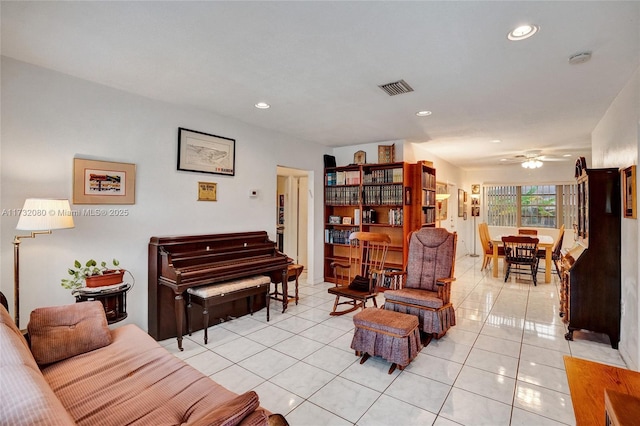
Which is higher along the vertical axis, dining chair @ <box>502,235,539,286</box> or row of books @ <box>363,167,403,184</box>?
row of books @ <box>363,167,403,184</box>

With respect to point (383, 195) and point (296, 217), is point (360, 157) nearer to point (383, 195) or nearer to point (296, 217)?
point (383, 195)

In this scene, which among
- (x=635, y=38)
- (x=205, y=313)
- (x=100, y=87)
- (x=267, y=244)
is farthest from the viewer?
(x=267, y=244)

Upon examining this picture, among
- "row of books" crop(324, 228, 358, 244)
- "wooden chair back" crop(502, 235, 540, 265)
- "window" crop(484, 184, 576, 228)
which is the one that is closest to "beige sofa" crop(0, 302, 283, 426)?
"row of books" crop(324, 228, 358, 244)

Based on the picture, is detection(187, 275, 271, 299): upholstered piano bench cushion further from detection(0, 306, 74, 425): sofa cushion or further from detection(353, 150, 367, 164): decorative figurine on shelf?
detection(353, 150, 367, 164): decorative figurine on shelf

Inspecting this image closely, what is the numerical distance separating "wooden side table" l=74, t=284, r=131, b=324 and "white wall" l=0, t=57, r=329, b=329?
33 centimetres

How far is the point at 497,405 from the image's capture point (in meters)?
2.13

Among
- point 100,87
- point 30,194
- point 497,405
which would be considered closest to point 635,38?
point 497,405

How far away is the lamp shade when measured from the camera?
220 cm

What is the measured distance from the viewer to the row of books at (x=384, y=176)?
4.99m

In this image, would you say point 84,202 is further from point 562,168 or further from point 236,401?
point 562,168

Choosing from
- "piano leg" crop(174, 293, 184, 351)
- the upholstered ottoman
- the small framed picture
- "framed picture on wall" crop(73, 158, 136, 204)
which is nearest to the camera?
the upholstered ottoman

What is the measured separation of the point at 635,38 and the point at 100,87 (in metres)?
4.25

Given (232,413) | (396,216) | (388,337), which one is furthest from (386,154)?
(232,413)

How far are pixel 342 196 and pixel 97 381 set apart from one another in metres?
4.35
